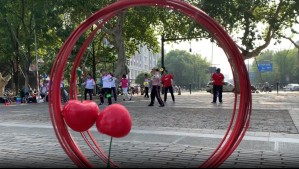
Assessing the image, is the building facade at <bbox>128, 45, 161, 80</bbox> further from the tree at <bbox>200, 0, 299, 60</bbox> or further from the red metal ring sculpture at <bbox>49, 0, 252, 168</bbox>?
Result: the red metal ring sculpture at <bbox>49, 0, 252, 168</bbox>

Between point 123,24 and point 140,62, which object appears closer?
point 123,24

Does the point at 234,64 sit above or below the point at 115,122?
above

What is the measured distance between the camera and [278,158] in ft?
17.7

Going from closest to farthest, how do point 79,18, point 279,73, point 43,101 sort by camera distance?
point 43,101 < point 79,18 < point 279,73

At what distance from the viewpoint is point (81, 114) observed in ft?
14.8

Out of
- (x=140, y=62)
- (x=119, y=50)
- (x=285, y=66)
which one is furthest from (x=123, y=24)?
(x=140, y=62)

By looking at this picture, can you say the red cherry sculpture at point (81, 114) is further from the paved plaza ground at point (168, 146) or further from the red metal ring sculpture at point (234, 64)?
the paved plaza ground at point (168, 146)

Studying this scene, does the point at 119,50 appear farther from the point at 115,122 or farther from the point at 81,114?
the point at 115,122

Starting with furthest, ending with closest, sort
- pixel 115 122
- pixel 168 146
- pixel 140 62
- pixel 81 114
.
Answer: pixel 140 62, pixel 168 146, pixel 81 114, pixel 115 122

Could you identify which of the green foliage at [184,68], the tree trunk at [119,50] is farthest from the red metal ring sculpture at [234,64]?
the green foliage at [184,68]

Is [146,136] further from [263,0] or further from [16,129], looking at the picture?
[263,0]

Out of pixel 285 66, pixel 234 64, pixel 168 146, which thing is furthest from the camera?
pixel 285 66

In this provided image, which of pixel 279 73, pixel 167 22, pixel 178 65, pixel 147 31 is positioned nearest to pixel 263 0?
pixel 167 22

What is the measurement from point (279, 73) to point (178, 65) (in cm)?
2700
